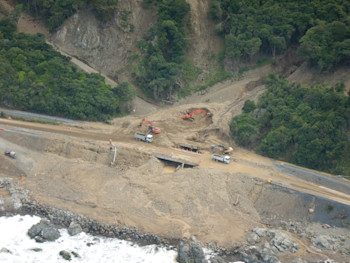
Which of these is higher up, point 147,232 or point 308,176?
point 308,176

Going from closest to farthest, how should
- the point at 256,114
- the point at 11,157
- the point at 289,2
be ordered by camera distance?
the point at 11,157 < the point at 256,114 < the point at 289,2

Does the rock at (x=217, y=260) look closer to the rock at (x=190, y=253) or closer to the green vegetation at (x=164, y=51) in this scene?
the rock at (x=190, y=253)

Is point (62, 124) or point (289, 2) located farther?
point (289, 2)

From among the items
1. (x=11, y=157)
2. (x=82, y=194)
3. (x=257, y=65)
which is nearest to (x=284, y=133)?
(x=257, y=65)

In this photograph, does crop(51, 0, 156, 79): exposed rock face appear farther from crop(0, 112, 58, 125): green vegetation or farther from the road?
the road

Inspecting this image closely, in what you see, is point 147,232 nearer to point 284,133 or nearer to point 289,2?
point 284,133

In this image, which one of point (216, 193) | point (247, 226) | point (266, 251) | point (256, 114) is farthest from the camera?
point (256, 114)
